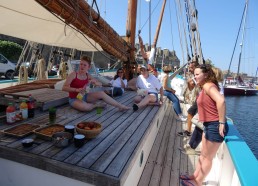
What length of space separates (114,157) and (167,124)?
3467mm

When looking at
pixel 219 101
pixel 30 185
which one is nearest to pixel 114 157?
pixel 30 185

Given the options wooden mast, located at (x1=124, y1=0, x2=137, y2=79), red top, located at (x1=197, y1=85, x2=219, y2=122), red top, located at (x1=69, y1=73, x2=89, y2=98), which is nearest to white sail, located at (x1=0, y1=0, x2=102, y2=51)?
red top, located at (x1=69, y1=73, x2=89, y2=98)

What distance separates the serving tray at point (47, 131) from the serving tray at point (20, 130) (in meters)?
0.13

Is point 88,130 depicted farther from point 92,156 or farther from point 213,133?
point 213,133

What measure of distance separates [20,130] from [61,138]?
664 mm

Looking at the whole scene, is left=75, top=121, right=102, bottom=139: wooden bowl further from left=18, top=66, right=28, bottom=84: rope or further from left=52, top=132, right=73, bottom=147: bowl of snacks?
left=18, top=66, right=28, bottom=84: rope

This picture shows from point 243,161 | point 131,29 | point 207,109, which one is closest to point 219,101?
point 207,109

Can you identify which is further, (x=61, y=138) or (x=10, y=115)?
(x=10, y=115)

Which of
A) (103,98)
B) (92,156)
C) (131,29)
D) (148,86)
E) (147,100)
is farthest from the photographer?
(131,29)

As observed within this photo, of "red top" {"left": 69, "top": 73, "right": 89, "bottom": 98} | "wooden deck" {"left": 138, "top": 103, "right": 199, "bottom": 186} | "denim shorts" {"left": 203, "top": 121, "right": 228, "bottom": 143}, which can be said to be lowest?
"wooden deck" {"left": 138, "top": 103, "right": 199, "bottom": 186}

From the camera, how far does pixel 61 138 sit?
228 centimetres

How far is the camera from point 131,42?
6746 mm

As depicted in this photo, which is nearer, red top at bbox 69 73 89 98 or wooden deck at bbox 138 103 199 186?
wooden deck at bbox 138 103 199 186

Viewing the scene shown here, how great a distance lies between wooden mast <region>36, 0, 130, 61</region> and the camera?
2.46m
